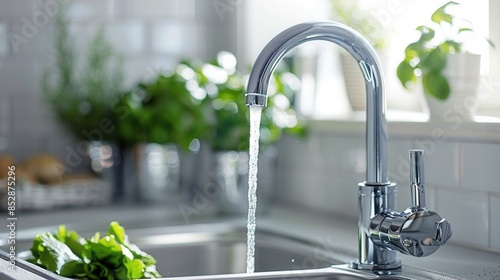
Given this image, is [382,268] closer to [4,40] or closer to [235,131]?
[235,131]

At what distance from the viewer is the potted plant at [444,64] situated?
1331 mm

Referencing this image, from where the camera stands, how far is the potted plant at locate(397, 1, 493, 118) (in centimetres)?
133

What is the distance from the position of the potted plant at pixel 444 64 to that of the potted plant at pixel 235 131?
409mm

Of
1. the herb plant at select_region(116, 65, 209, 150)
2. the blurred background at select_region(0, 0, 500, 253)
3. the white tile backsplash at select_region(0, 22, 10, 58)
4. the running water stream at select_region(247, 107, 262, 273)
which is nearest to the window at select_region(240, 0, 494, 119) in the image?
the blurred background at select_region(0, 0, 500, 253)

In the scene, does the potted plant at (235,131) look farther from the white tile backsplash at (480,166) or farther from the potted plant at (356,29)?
the white tile backsplash at (480,166)

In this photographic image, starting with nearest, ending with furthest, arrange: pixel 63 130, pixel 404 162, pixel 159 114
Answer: pixel 404 162
pixel 159 114
pixel 63 130

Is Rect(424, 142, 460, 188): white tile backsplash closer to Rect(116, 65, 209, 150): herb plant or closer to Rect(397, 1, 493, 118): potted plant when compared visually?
Rect(397, 1, 493, 118): potted plant

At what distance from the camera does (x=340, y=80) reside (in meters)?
1.89

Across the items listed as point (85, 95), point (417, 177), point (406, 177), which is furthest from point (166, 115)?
point (417, 177)

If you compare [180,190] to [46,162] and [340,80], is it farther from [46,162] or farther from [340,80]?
[340,80]

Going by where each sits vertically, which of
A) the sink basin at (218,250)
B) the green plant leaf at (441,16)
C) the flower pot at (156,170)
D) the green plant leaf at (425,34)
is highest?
the green plant leaf at (441,16)

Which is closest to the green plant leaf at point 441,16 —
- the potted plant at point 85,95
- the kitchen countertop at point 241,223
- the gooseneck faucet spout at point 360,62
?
the gooseneck faucet spout at point 360,62

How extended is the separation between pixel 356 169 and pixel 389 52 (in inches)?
9.2

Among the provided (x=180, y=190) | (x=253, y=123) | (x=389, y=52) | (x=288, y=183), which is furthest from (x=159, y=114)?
(x=253, y=123)
